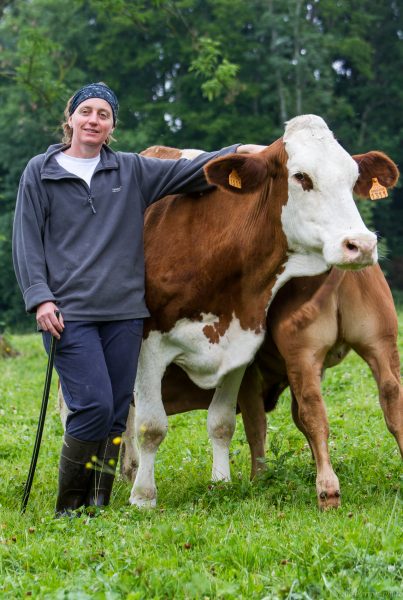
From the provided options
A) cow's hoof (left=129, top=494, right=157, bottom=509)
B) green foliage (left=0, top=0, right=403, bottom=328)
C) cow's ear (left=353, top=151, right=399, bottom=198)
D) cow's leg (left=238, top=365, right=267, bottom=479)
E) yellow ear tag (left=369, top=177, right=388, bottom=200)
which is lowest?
cow's hoof (left=129, top=494, right=157, bottom=509)

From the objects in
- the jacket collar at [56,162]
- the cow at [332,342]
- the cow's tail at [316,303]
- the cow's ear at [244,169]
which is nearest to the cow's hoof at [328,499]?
the cow at [332,342]

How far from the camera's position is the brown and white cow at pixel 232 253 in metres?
5.37

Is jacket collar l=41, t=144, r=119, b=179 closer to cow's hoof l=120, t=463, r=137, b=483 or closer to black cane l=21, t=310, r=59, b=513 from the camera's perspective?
black cane l=21, t=310, r=59, b=513

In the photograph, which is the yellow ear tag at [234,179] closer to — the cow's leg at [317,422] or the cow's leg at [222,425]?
the cow's leg at [317,422]

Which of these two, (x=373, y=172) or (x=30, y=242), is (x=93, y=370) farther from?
(x=373, y=172)

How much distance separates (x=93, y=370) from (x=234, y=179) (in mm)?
1398

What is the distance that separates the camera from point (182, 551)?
176 inches

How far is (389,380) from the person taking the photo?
5.45m

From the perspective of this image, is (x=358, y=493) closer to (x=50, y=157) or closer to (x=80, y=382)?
(x=80, y=382)

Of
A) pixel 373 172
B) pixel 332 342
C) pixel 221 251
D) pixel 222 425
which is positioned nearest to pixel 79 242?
pixel 221 251

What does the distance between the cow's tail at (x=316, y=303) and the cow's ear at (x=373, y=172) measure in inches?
22.8

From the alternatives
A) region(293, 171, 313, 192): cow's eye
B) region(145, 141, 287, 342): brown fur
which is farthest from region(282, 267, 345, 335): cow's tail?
region(293, 171, 313, 192): cow's eye

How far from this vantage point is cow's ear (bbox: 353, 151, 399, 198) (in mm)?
5789

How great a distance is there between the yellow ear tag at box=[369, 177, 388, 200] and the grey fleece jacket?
4.71 ft
